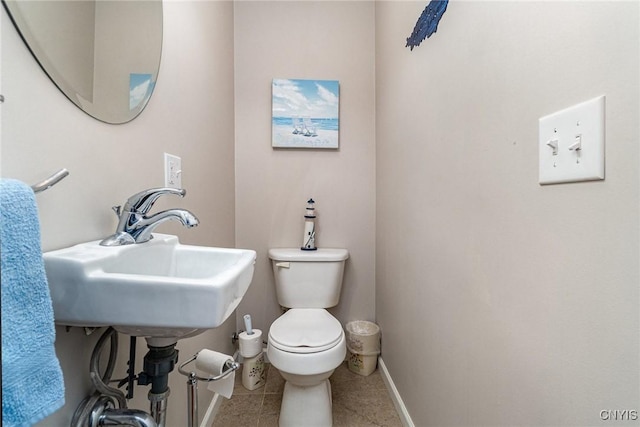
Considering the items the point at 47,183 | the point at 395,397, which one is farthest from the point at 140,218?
the point at 395,397

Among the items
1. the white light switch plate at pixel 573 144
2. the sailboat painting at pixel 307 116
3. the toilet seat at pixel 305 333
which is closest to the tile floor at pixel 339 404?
the toilet seat at pixel 305 333

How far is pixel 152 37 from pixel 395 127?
1.03 meters

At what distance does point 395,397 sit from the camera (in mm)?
1299

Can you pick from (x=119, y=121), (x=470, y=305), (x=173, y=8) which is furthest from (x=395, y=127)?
(x=119, y=121)

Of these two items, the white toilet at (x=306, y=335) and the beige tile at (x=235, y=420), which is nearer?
the white toilet at (x=306, y=335)

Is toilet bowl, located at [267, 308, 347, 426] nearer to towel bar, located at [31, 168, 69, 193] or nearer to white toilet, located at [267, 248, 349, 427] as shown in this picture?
white toilet, located at [267, 248, 349, 427]

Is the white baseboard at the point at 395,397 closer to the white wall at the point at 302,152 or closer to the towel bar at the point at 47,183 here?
the white wall at the point at 302,152

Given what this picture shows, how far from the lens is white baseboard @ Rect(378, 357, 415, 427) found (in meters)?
1.16

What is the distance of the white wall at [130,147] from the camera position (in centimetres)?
46

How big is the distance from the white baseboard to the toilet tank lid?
65 centimetres

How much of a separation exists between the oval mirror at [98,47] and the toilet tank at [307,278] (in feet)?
3.24

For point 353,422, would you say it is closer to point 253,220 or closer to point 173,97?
point 253,220

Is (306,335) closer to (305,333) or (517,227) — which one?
(305,333)

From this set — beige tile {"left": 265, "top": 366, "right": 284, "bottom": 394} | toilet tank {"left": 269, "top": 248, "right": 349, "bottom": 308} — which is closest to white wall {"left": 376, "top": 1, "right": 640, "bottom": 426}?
toilet tank {"left": 269, "top": 248, "right": 349, "bottom": 308}
